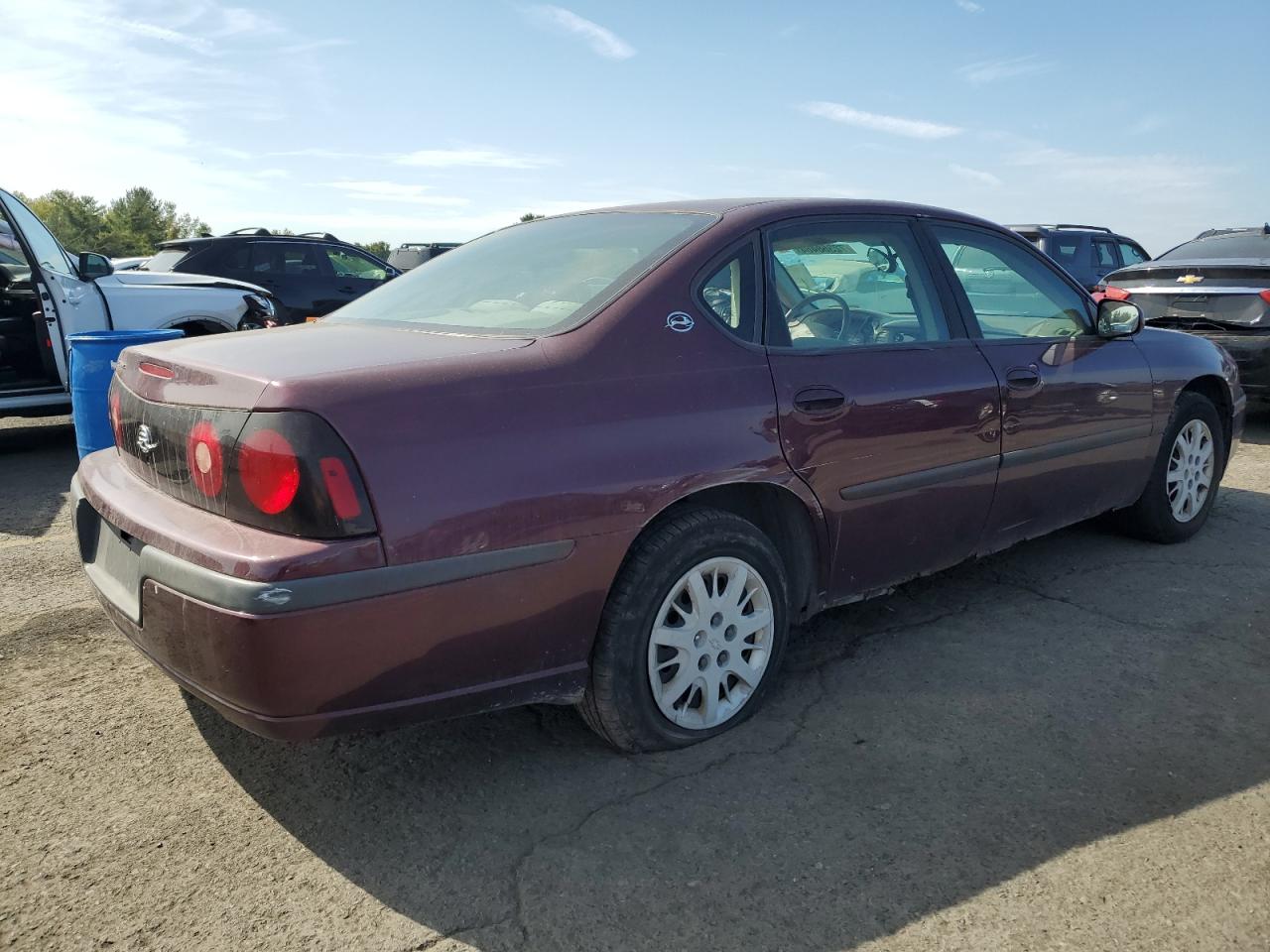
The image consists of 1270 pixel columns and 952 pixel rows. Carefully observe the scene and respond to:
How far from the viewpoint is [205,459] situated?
92.7 inches

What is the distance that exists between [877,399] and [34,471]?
5895mm

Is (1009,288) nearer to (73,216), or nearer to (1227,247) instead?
(1227,247)

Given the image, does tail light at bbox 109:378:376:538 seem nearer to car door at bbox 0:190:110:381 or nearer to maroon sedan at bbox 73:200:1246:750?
maroon sedan at bbox 73:200:1246:750

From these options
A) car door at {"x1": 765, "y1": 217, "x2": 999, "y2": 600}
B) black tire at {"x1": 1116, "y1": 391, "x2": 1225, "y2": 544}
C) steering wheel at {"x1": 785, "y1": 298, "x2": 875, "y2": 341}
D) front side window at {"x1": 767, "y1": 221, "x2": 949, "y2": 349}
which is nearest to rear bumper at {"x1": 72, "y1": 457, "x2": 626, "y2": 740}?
car door at {"x1": 765, "y1": 217, "x2": 999, "y2": 600}

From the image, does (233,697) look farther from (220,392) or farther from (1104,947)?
(1104,947)

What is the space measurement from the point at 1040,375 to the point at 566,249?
6.06 feet

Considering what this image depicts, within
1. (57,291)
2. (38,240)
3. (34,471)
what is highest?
(38,240)

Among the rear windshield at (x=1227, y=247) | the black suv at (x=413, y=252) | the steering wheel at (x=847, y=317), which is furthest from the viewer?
the black suv at (x=413, y=252)

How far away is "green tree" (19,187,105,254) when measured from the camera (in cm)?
4834

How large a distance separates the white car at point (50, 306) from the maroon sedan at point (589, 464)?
169 inches

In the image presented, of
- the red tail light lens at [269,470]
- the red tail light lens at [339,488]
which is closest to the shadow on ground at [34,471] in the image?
the red tail light lens at [269,470]

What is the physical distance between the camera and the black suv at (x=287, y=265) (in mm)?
10914

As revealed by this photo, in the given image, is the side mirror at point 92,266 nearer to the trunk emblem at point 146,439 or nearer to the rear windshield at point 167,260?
the rear windshield at point 167,260

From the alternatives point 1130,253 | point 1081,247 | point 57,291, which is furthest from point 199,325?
point 1130,253
